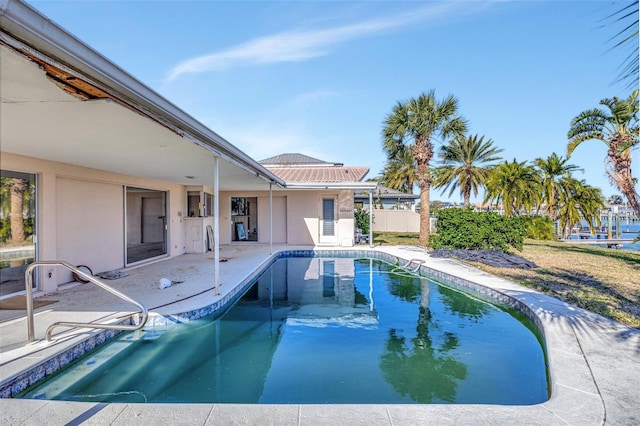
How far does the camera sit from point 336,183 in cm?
1377

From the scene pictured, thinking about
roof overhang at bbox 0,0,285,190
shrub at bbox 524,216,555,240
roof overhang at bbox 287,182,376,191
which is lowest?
shrub at bbox 524,216,555,240

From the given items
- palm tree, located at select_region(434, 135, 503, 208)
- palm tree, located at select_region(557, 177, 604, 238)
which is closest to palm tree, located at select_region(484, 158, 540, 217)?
palm tree, located at select_region(434, 135, 503, 208)

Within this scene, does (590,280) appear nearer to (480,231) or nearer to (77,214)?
(480,231)

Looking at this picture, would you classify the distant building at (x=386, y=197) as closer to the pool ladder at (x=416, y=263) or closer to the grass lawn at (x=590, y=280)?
the pool ladder at (x=416, y=263)

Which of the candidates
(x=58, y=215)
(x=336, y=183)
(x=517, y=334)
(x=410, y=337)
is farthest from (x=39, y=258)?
(x=336, y=183)

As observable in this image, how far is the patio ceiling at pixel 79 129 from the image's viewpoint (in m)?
2.61

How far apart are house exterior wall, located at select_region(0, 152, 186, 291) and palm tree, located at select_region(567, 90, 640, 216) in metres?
13.8

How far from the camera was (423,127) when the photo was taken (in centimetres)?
1455

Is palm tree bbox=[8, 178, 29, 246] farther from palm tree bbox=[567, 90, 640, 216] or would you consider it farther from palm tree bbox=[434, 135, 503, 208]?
palm tree bbox=[434, 135, 503, 208]

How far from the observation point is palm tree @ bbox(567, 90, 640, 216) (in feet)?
34.1

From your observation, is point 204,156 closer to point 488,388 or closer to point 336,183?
point 488,388

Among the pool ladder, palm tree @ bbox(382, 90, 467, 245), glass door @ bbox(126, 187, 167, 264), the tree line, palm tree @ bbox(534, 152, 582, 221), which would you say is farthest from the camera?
palm tree @ bbox(534, 152, 582, 221)

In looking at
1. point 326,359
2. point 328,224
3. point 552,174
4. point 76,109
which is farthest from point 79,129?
point 552,174

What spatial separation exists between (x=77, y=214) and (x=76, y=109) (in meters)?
5.24
